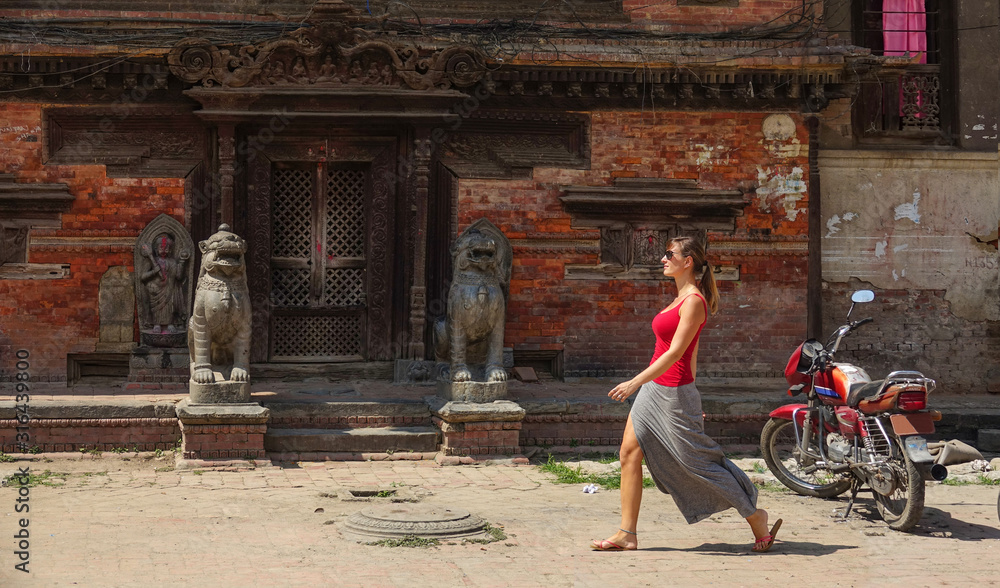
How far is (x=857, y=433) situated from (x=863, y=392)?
31 centimetres

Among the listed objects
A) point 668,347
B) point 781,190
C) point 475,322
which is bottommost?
point 668,347

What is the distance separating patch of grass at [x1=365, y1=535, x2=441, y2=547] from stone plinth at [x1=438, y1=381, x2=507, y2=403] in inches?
116

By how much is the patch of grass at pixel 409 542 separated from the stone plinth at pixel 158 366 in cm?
506

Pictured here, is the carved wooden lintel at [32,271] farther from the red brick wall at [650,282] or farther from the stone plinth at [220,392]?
the red brick wall at [650,282]

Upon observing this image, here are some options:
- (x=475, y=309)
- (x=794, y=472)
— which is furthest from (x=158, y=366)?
(x=794, y=472)

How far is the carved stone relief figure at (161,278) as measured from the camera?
431 inches

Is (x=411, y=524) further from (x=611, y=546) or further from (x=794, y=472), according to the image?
(x=794, y=472)

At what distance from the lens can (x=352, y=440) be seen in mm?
9523

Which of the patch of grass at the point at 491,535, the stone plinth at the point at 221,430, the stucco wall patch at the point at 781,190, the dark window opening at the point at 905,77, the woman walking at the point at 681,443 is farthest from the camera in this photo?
the dark window opening at the point at 905,77

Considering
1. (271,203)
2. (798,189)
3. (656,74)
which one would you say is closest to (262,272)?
(271,203)

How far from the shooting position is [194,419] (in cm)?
895

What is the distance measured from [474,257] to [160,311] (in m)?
3.49

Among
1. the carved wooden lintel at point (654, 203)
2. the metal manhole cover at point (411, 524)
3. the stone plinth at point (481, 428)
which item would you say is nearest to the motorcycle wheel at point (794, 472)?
the stone plinth at point (481, 428)

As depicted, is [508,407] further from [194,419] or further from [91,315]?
[91,315]
